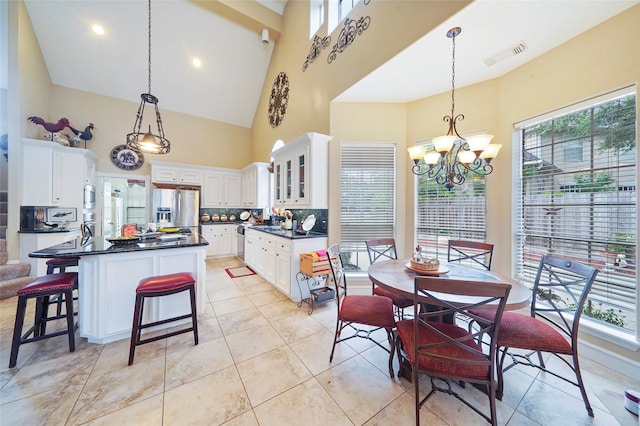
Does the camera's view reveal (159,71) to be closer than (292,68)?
No

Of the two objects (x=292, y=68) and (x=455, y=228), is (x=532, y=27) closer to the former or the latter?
(x=455, y=228)

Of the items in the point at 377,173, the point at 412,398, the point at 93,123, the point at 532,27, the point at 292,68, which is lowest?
the point at 412,398

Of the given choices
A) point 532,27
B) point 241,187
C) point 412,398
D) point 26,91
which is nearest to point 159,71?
point 26,91

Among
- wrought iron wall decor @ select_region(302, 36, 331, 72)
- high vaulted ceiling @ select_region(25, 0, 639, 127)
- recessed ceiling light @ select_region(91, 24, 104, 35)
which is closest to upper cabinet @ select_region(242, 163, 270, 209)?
high vaulted ceiling @ select_region(25, 0, 639, 127)

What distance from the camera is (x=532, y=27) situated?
202 cm

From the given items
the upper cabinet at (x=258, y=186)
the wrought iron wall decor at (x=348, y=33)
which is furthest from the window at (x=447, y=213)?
the upper cabinet at (x=258, y=186)

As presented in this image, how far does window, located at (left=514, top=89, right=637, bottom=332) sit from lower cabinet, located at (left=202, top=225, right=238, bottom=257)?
6.01 meters

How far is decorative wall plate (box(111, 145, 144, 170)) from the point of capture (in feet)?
17.5

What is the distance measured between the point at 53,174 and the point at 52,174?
23mm

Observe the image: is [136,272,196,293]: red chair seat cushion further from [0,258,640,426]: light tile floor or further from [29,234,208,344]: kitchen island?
[0,258,640,426]: light tile floor

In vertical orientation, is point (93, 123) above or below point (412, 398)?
above

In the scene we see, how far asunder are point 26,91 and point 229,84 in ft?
12.1

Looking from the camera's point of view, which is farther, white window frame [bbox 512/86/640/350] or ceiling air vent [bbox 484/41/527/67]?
ceiling air vent [bbox 484/41/527/67]

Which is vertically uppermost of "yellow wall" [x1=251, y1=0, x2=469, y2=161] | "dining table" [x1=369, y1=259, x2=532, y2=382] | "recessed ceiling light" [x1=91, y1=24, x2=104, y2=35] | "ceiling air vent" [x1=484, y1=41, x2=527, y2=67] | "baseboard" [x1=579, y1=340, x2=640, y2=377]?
"recessed ceiling light" [x1=91, y1=24, x2=104, y2=35]
